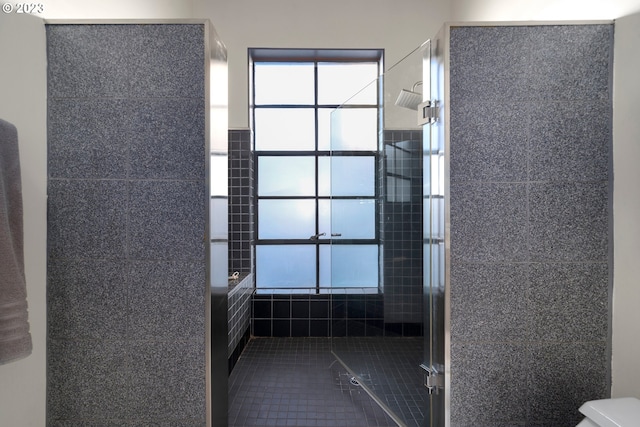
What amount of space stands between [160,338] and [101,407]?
12.4 inches

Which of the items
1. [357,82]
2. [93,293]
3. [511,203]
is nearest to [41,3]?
[93,293]

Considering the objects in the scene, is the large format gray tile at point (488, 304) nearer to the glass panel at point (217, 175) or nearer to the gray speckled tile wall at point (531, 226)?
the gray speckled tile wall at point (531, 226)

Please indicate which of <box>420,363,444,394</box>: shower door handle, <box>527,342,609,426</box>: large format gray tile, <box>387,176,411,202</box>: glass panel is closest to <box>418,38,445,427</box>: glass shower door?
<box>420,363,444,394</box>: shower door handle

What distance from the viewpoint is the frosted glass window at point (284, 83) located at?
287 cm

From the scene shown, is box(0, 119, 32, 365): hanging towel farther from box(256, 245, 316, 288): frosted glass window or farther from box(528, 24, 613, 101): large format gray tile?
box(256, 245, 316, 288): frosted glass window

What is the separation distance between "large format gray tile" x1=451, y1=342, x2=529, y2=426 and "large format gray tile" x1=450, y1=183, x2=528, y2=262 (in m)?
0.31

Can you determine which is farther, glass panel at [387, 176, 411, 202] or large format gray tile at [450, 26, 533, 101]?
glass panel at [387, 176, 411, 202]

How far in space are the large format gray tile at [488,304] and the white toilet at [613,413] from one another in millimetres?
263

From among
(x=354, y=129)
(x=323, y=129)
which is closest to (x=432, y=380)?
(x=354, y=129)

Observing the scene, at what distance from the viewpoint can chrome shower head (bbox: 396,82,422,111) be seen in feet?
4.29

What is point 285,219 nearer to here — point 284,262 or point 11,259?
point 284,262

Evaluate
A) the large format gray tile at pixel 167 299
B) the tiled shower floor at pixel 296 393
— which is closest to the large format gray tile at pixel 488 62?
the large format gray tile at pixel 167 299

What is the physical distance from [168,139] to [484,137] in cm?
106

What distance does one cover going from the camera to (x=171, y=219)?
3.70ft
